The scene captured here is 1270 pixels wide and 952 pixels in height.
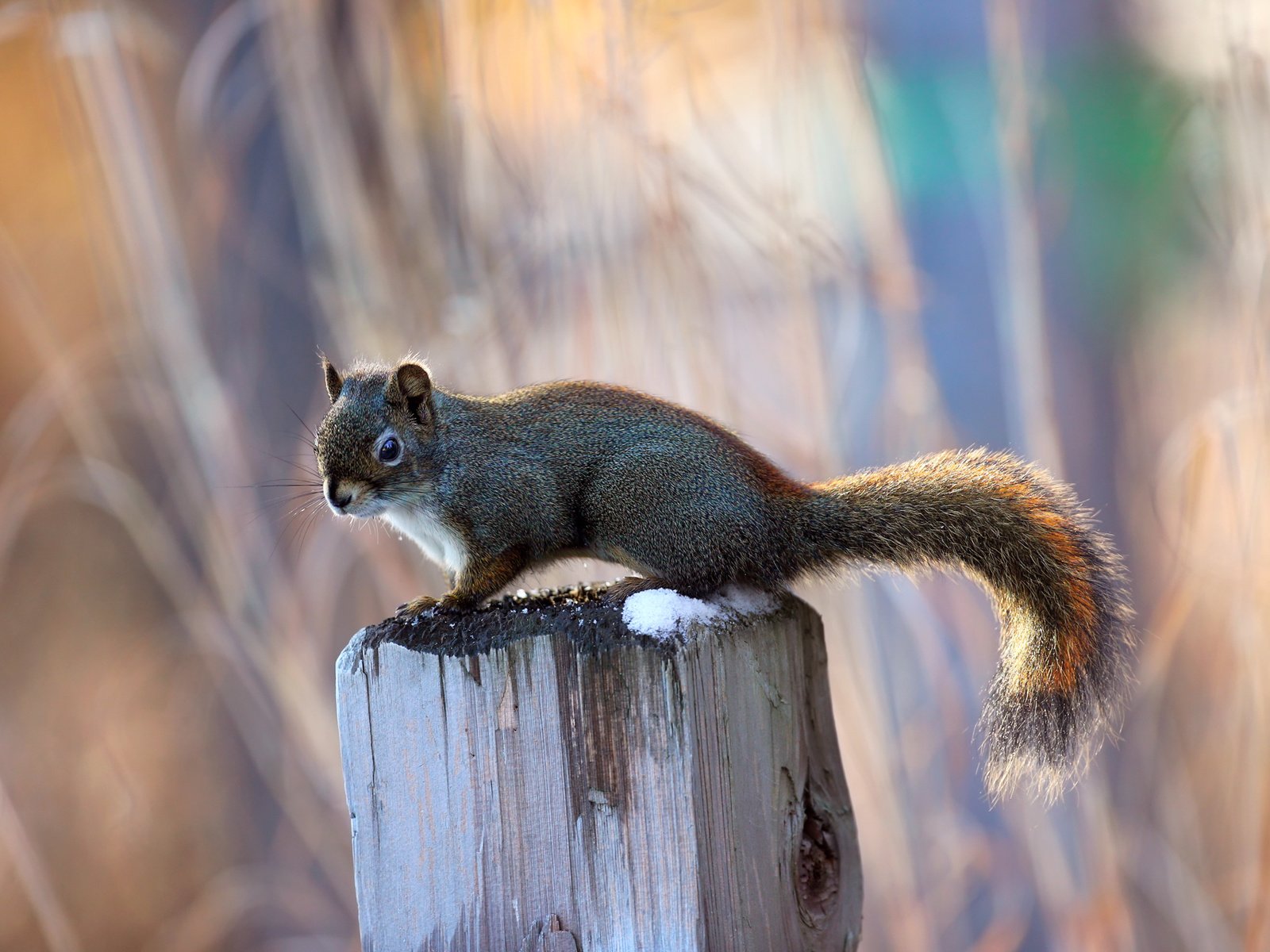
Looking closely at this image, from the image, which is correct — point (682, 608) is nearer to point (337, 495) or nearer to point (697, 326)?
point (337, 495)

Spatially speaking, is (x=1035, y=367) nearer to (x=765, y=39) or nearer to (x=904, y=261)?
Answer: (x=904, y=261)

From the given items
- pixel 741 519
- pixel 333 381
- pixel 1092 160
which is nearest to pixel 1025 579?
pixel 741 519

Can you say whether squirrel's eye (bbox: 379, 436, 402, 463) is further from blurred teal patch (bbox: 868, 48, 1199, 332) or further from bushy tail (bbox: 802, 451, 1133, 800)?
blurred teal patch (bbox: 868, 48, 1199, 332)

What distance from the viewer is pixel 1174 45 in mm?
2605

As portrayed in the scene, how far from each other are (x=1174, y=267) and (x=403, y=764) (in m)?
2.53

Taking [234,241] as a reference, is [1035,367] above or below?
below

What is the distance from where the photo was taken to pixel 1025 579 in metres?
1.20

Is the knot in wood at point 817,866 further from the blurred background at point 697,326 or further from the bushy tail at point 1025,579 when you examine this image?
the blurred background at point 697,326

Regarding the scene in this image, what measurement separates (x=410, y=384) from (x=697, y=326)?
Result: 2.31 feet

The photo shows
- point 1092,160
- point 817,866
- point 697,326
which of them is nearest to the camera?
point 817,866

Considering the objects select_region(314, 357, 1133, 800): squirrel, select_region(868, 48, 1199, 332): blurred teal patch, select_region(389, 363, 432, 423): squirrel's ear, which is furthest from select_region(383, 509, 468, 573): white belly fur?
select_region(868, 48, 1199, 332): blurred teal patch

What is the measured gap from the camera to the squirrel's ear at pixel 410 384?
1.31 m

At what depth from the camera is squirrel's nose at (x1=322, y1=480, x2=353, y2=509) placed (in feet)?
4.08

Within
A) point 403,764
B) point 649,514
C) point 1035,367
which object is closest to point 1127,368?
point 1035,367
